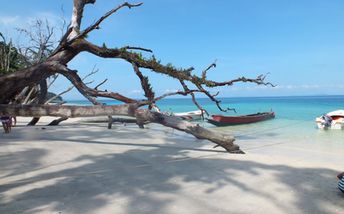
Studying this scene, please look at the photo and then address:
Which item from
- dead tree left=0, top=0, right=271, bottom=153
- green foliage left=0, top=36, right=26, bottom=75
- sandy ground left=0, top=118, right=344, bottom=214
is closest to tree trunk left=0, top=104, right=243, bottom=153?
dead tree left=0, top=0, right=271, bottom=153

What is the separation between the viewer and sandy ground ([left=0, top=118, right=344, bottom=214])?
554 centimetres

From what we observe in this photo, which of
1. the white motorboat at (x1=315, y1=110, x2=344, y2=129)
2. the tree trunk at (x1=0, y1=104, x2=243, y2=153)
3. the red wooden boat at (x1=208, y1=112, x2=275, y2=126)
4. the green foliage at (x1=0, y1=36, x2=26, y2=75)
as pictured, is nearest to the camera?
the tree trunk at (x1=0, y1=104, x2=243, y2=153)

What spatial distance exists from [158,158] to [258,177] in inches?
125

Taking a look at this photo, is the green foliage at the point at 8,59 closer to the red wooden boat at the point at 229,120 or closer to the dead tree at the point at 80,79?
the dead tree at the point at 80,79

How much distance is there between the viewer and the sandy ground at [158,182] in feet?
18.2

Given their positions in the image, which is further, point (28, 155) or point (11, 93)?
point (28, 155)

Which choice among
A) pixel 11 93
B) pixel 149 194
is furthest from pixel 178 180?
pixel 11 93

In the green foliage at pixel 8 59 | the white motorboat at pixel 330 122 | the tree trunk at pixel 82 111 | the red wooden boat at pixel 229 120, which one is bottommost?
the white motorboat at pixel 330 122

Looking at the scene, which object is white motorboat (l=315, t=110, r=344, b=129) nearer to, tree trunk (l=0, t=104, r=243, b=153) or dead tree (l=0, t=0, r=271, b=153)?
dead tree (l=0, t=0, r=271, b=153)

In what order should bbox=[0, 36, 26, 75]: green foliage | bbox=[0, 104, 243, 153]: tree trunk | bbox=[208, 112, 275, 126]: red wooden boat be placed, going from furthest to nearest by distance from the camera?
bbox=[208, 112, 275, 126]: red wooden boat, bbox=[0, 36, 26, 75]: green foliage, bbox=[0, 104, 243, 153]: tree trunk

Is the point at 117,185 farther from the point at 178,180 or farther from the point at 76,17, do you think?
the point at 76,17

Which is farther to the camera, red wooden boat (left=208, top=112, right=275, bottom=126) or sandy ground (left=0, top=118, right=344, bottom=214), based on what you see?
red wooden boat (left=208, top=112, right=275, bottom=126)

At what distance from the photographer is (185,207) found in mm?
5477

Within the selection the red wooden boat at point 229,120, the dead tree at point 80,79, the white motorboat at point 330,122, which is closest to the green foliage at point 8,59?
the dead tree at point 80,79
